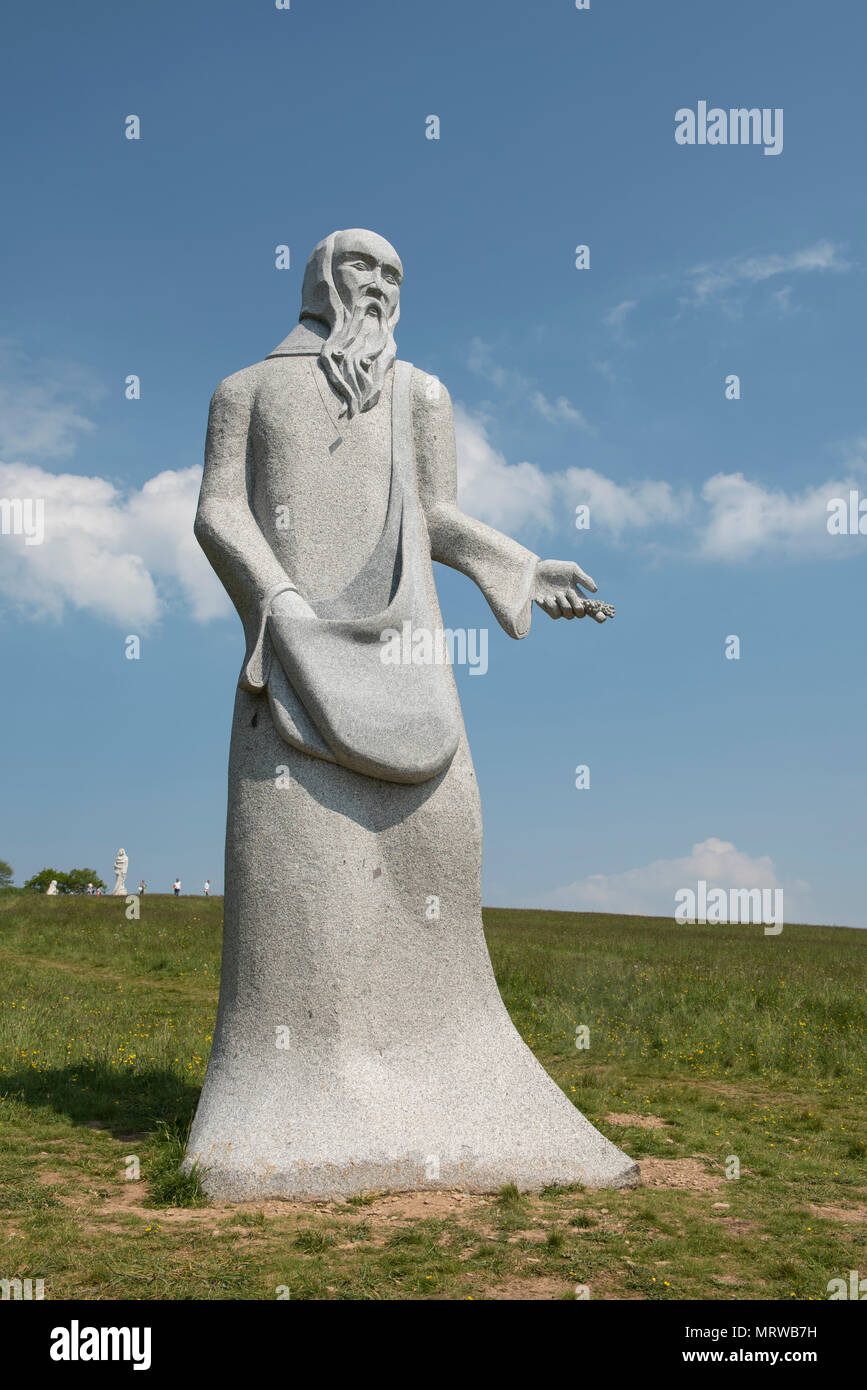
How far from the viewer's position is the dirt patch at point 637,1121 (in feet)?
26.3

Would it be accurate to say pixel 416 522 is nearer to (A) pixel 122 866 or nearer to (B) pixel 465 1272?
(B) pixel 465 1272

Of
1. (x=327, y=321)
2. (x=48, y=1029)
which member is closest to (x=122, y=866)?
(x=48, y=1029)

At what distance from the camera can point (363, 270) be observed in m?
7.01

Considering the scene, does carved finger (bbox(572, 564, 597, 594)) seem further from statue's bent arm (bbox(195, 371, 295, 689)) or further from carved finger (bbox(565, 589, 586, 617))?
statue's bent arm (bbox(195, 371, 295, 689))

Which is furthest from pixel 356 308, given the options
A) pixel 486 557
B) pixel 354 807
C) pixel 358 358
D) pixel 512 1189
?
pixel 512 1189

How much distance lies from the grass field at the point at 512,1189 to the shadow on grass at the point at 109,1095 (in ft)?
0.09

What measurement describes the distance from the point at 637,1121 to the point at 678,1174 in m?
1.65

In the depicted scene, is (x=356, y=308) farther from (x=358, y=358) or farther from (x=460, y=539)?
(x=460, y=539)

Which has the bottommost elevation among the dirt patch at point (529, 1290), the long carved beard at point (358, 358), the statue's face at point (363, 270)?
the dirt patch at point (529, 1290)

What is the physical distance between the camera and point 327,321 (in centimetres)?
709

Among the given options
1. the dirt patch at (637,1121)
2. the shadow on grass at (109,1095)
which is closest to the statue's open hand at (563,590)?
the dirt patch at (637,1121)

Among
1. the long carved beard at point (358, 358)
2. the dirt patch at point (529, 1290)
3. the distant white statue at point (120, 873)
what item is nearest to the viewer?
the dirt patch at point (529, 1290)

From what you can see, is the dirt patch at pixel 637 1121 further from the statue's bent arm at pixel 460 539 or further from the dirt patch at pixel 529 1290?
the statue's bent arm at pixel 460 539

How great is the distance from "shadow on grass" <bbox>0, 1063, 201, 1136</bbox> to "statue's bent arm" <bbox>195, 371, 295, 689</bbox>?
3.19 meters
